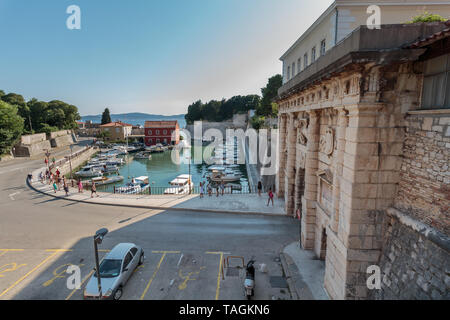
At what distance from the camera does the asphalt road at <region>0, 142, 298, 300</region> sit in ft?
33.4

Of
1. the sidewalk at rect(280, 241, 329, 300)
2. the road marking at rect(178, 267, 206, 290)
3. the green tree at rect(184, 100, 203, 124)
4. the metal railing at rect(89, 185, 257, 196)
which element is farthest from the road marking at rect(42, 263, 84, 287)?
the green tree at rect(184, 100, 203, 124)

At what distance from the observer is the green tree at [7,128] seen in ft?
132

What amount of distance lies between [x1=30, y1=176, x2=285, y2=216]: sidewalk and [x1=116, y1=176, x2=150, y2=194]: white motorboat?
6.11 m

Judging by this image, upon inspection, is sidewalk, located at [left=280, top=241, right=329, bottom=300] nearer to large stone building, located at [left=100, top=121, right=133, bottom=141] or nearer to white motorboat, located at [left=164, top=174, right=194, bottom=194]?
white motorboat, located at [left=164, top=174, right=194, bottom=194]

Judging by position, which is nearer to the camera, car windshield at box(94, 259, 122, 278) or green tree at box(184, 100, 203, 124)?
car windshield at box(94, 259, 122, 278)

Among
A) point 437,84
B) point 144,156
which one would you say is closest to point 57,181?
point 437,84

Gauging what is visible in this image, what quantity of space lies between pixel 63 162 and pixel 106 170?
6.77 m

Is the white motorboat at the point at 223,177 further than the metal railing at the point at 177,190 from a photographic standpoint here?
Yes

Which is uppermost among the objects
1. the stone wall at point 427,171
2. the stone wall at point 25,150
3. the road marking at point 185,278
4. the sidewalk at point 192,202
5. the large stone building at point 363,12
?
the large stone building at point 363,12

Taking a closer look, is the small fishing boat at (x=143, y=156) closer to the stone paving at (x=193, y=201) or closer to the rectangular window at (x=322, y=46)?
the stone paving at (x=193, y=201)

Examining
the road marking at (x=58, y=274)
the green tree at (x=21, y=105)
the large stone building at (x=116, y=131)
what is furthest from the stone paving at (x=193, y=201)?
the large stone building at (x=116, y=131)

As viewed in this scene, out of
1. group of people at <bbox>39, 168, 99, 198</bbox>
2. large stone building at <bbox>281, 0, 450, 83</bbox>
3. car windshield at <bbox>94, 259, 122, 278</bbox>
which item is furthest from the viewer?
group of people at <bbox>39, 168, 99, 198</bbox>

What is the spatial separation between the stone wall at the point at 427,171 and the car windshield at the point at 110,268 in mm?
10387

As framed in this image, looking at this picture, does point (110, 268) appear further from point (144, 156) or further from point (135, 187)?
point (144, 156)
